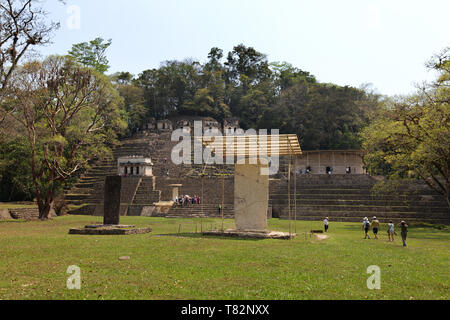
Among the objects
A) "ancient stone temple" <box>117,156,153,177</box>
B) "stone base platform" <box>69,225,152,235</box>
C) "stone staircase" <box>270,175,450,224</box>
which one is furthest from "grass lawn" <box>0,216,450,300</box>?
"ancient stone temple" <box>117,156,153,177</box>

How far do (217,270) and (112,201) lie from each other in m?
10.0

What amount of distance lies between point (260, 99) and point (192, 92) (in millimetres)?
13167

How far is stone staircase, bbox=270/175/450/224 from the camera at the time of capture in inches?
957

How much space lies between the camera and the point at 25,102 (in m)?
21.5

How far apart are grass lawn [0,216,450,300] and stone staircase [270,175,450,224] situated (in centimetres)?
1250

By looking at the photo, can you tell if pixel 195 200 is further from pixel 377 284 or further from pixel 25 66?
pixel 377 284

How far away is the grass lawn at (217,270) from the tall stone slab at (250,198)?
2.73m

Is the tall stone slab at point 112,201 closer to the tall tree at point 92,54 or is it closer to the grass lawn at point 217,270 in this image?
the grass lawn at point 217,270

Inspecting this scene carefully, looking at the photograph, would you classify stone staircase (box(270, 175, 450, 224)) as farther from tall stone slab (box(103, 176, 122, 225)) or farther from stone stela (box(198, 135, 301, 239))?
tall stone slab (box(103, 176, 122, 225))

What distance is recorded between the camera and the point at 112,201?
16578 millimetres

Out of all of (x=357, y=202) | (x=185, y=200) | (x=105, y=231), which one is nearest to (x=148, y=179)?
(x=185, y=200)

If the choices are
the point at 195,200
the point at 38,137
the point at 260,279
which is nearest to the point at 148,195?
the point at 195,200

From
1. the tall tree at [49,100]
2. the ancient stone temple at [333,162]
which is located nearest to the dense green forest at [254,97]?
the ancient stone temple at [333,162]

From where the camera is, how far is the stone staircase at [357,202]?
24297 mm
